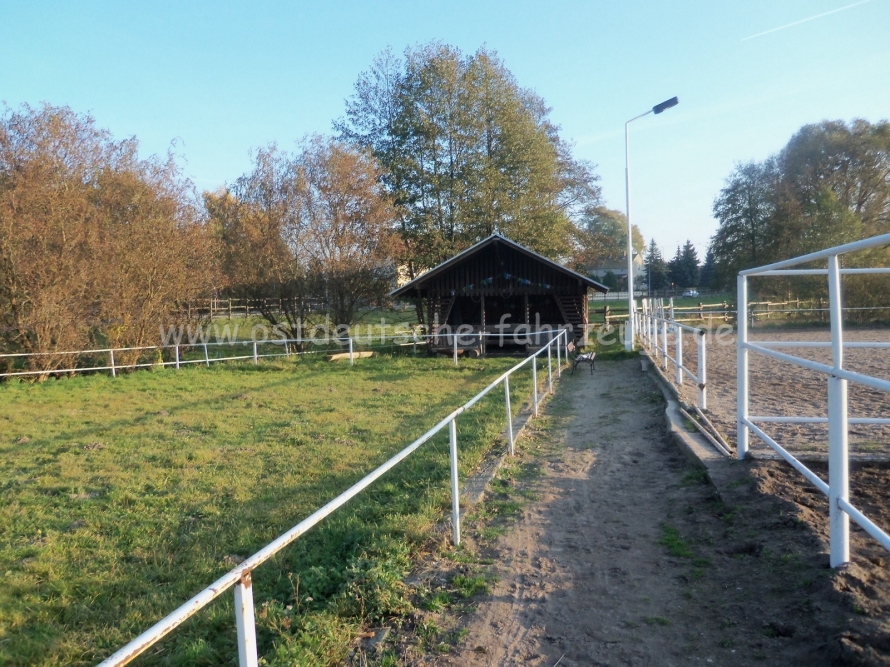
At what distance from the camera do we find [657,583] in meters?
3.64

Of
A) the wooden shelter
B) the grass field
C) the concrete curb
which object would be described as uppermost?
the wooden shelter

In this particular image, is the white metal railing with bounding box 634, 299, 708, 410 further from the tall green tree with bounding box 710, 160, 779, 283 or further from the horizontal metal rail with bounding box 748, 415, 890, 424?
the tall green tree with bounding box 710, 160, 779, 283

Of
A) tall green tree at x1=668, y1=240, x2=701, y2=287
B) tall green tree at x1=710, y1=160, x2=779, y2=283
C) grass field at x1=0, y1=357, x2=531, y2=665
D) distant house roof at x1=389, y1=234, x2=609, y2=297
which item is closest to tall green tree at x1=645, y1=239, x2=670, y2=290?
tall green tree at x1=668, y1=240, x2=701, y2=287

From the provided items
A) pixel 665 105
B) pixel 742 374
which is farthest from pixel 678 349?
pixel 665 105

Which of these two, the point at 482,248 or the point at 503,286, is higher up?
the point at 482,248

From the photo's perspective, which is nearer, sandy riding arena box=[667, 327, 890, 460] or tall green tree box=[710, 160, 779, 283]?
sandy riding arena box=[667, 327, 890, 460]

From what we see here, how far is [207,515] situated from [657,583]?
393 cm

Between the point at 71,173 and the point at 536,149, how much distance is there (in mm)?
20334

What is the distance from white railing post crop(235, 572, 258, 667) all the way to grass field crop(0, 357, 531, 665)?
743mm

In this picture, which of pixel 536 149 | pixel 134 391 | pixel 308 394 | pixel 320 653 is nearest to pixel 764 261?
pixel 536 149

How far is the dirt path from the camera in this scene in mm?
2873

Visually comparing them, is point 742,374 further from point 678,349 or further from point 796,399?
point 678,349

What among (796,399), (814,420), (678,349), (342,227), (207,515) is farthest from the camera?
(342,227)

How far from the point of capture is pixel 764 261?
3572cm
